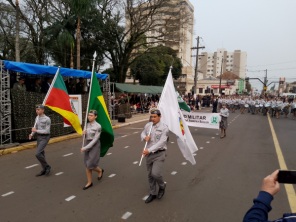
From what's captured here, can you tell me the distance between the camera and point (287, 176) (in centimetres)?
187

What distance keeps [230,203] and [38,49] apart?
27.7 meters

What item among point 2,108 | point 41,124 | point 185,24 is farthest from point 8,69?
point 185,24

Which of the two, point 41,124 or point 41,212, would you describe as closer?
point 41,212

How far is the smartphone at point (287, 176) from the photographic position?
1.84 m

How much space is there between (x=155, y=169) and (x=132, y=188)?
106 centimetres

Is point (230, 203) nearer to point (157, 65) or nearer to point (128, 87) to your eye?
point (128, 87)

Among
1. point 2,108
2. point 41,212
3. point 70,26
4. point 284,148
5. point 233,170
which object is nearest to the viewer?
point 41,212

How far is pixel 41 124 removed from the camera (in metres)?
7.02

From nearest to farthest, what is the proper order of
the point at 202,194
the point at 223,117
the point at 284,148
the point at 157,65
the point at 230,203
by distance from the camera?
1. the point at 230,203
2. the point at 202,194
3. the point at 284,148
4. the point at 223,117
5. the point at 157,65

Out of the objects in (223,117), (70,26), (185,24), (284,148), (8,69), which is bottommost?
(284,148)

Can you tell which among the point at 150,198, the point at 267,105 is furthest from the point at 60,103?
the point at 267,105

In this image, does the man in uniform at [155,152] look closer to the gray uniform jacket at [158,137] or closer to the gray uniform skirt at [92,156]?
the gray uniform jacket at [158,137]

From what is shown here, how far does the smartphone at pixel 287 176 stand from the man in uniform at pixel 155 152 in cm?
352

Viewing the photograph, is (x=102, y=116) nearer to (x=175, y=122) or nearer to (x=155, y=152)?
(x=175, y=122)
